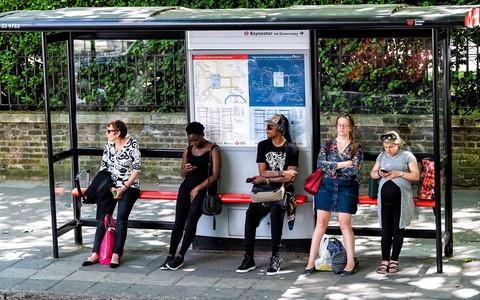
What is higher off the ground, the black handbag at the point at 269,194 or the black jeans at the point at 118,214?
the black handbag at the point at 269,194

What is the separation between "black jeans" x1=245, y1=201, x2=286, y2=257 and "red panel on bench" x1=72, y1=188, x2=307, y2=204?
0.30 metres

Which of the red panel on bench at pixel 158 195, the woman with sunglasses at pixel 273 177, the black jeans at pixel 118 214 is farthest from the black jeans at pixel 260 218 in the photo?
the black jeans at pixel 118 214

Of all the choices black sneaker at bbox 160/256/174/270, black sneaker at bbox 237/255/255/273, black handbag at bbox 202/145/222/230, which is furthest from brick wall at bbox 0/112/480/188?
black sneaker at bbox 237/255/255/273

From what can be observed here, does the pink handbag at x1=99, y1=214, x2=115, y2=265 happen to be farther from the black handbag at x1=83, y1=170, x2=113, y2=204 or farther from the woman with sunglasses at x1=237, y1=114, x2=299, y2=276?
the woman with sunglasses at x1=237, y1=114, x2=299, y2=276

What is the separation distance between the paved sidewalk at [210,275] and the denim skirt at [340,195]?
0.59m

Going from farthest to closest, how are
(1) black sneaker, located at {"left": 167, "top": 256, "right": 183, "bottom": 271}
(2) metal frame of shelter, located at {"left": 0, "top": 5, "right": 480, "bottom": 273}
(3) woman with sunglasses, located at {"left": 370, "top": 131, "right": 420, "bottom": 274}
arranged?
1. (1) black sneaker, located at {"left": 167, "top": 256, "right": 183, "bottom": 271}
2. (3) woman with sunglasses, located at {"left": 370, "top": 131, "right": 420, "bottom": 274}
3. (2) metal frame of shelter, located at {"left": 0, "top": 5, "right": 480, "bottom": 273}

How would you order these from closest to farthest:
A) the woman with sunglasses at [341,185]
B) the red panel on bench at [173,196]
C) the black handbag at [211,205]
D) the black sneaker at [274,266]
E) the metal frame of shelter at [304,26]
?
the metal frame of shelter at [304,26]
the woman with sunglasses at [341,185]
the black sneaker at [274,266]
the black handbag at [211,205]
the red panel on bench at [173,196]

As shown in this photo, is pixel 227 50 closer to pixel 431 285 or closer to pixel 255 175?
pixel 255 175

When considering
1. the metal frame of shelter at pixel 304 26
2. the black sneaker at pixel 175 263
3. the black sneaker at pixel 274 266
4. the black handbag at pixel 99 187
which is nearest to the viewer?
the metal frame of shelter at pixel 304 26

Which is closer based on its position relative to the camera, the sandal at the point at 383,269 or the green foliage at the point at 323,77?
the sandal at the point at 383,269

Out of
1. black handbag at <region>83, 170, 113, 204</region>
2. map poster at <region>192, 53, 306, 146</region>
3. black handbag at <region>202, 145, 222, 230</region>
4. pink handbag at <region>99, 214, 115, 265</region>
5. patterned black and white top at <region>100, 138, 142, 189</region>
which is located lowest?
pink handbag at <region>99, 214, 115, 265</region>

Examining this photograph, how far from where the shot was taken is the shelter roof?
32.9ft

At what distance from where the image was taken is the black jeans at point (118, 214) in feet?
37.9

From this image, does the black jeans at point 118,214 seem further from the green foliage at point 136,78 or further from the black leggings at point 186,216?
the green foliage at point 136,78
